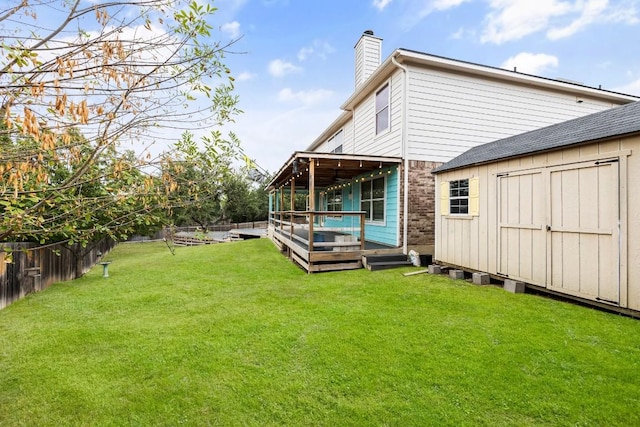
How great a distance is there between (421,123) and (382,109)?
1686 mm

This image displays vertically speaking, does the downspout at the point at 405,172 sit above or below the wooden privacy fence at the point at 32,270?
above

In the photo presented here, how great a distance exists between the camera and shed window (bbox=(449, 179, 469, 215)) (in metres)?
7.34

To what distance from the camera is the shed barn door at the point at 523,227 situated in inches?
214

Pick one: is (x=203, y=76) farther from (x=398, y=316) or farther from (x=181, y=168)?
(x=398, y=316)

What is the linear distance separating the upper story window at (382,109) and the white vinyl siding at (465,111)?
3.64 ft

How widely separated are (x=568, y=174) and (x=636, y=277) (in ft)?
5.84

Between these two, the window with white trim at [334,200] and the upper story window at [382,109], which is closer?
the upper story window at [382,109]

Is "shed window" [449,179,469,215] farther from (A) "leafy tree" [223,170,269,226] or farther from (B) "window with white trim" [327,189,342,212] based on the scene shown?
(A) "leafy tree" [223,170,269,226]

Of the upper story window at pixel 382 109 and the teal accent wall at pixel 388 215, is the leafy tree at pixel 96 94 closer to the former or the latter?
the teal accent wall at pixel 388 215

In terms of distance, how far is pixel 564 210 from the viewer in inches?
199

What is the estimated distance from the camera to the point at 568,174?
5062 millimetres

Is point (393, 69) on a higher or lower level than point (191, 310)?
higher

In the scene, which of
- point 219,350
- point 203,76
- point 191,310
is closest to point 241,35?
point 203,76

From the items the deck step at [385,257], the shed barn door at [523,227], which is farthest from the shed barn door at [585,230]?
the deck step at [385,257]
